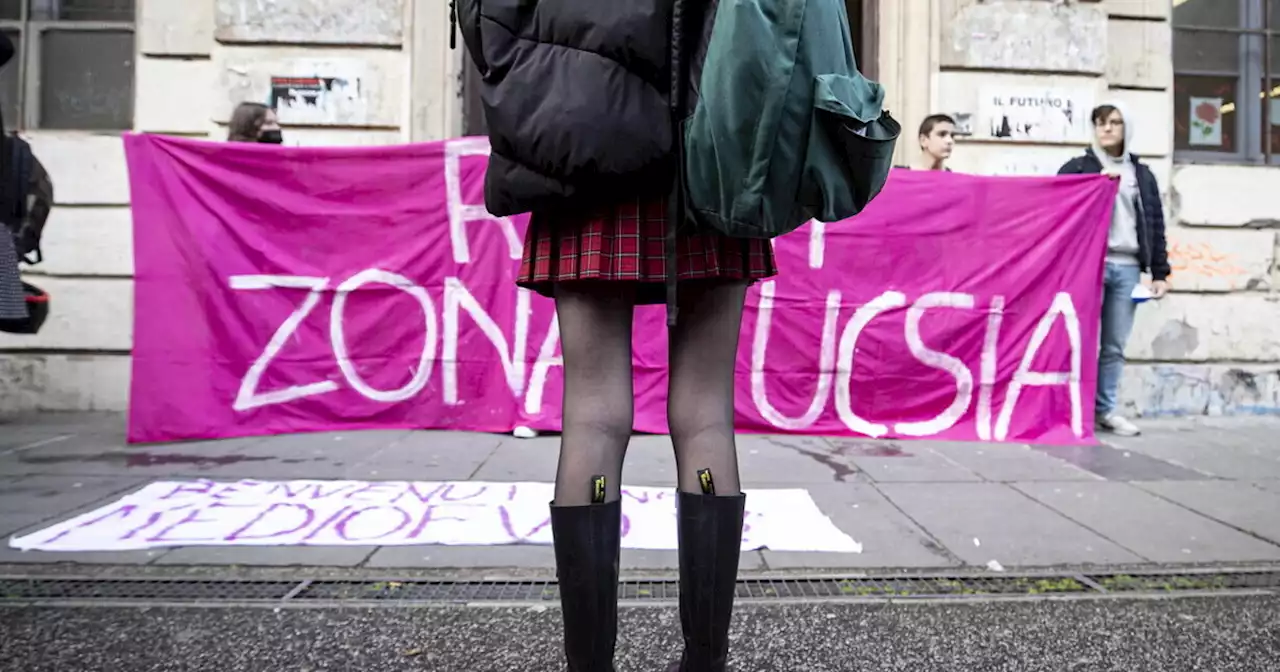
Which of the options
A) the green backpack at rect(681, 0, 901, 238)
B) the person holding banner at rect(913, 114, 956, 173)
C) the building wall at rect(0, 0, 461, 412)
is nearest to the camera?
the green backpack at rect(681, 0, 901, 238)

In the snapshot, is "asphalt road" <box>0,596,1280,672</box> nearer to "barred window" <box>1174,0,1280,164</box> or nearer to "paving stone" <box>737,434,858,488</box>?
"paving stone" <box>737,434,858,488</box>

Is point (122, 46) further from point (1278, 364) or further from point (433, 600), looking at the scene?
point (1278, 364)

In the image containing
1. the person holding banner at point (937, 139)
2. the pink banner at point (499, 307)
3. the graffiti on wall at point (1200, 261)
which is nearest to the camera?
the pink banner at point (499, 307)

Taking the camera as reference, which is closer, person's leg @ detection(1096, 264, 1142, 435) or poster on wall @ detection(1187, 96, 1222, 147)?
person's leg @ detection(1096, 264, 1142, 435)

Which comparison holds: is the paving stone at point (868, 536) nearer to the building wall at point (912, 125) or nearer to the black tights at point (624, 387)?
the black tights at point (624, 387)

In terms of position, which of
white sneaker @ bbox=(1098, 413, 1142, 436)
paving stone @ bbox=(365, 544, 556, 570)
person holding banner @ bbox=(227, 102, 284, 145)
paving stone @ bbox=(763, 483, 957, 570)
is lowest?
paving stone @ bbox=(365, 544, 556, 570)

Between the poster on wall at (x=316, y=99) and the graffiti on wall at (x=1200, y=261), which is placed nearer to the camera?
the poster on wall at (x=316, y=99)

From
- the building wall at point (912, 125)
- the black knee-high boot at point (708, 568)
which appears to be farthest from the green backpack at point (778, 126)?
the building wall at point (912, 125)

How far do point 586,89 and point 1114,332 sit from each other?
4.64 metres

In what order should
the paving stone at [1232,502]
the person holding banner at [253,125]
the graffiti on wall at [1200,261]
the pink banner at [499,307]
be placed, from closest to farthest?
the paving stone at [1232,502] < the pink banner at [499,307] < the person holding banner at [253,125] < the graffiti on wall at [1200,261]

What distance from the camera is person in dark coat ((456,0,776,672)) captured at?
1.23m

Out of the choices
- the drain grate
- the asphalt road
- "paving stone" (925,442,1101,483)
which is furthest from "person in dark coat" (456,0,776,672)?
"paving stone" (925,442,1101,483)

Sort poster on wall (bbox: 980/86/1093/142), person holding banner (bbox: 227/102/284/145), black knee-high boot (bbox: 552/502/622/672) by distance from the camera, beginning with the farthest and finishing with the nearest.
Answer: poster on wall (bbox: 980/86/1093/142) < person holding banner (bbox: 227/102/284/145) < black knee-high boot (bbox: 552/502/622/672)

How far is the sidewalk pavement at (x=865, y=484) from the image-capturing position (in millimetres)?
2447
